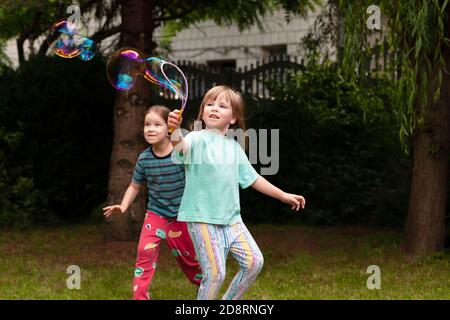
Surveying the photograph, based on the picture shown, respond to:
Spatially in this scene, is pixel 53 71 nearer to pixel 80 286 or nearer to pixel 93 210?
pixel 93 210

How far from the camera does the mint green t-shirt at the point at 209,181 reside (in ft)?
17.8

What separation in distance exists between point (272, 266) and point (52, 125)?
4.66 metres

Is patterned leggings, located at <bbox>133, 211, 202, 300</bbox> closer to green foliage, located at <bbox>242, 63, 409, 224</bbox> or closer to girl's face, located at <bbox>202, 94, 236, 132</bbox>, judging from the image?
girl's face, located at <bbox>202, 94, 236, 132</bbox>

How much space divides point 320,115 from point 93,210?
3480 mm

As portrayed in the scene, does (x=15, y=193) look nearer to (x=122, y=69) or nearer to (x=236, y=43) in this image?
(x=122, y=69)

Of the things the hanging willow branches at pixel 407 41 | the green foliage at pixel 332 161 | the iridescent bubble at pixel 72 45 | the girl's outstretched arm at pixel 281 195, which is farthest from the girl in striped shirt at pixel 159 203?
the green foliage at pixel 332 161

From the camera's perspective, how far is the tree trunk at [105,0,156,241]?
946cm

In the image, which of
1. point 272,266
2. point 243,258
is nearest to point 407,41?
point 272,266

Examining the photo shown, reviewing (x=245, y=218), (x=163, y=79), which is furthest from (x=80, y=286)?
(x=245, y=218)

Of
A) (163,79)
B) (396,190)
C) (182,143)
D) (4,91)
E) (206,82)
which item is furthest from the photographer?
(206,82)

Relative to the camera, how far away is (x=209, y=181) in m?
5.44

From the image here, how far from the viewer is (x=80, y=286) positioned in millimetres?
7070

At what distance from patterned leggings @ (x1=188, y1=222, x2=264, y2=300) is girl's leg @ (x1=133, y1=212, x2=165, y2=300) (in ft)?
2.67

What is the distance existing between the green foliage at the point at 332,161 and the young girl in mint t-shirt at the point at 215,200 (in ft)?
19.2
